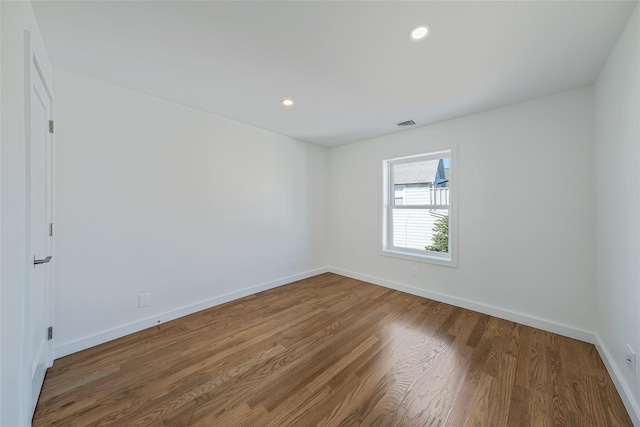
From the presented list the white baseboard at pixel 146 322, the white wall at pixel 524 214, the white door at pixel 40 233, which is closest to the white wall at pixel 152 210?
the white baseboard at pixel 146 322

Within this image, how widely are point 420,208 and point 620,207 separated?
1.98m

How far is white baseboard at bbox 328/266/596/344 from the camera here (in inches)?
87.0

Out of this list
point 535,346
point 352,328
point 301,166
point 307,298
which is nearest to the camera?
point 535,346

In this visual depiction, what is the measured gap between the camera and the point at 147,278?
2.42 metres

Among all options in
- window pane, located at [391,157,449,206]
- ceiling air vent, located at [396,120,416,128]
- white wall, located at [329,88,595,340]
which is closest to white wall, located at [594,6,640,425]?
white wall, located at [329,88,595,340]

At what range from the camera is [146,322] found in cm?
239

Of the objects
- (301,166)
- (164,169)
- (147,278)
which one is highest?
(301,166)

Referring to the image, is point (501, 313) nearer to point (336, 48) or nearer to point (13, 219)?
Answer: point (336, 48)

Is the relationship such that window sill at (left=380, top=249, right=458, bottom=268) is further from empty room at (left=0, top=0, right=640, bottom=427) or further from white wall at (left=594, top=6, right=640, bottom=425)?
white wall at (left=594, top=6, right=640, bottom=425)

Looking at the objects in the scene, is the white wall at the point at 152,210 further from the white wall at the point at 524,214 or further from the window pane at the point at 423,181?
the white wall at the point at 524,214

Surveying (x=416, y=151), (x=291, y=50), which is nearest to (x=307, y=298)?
(x=416, y=151)

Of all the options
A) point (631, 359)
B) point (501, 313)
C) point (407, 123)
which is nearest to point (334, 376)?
point (631, 359)

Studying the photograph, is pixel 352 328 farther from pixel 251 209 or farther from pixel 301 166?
pixel 301 166

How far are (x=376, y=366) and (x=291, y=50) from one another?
98.1 inches
